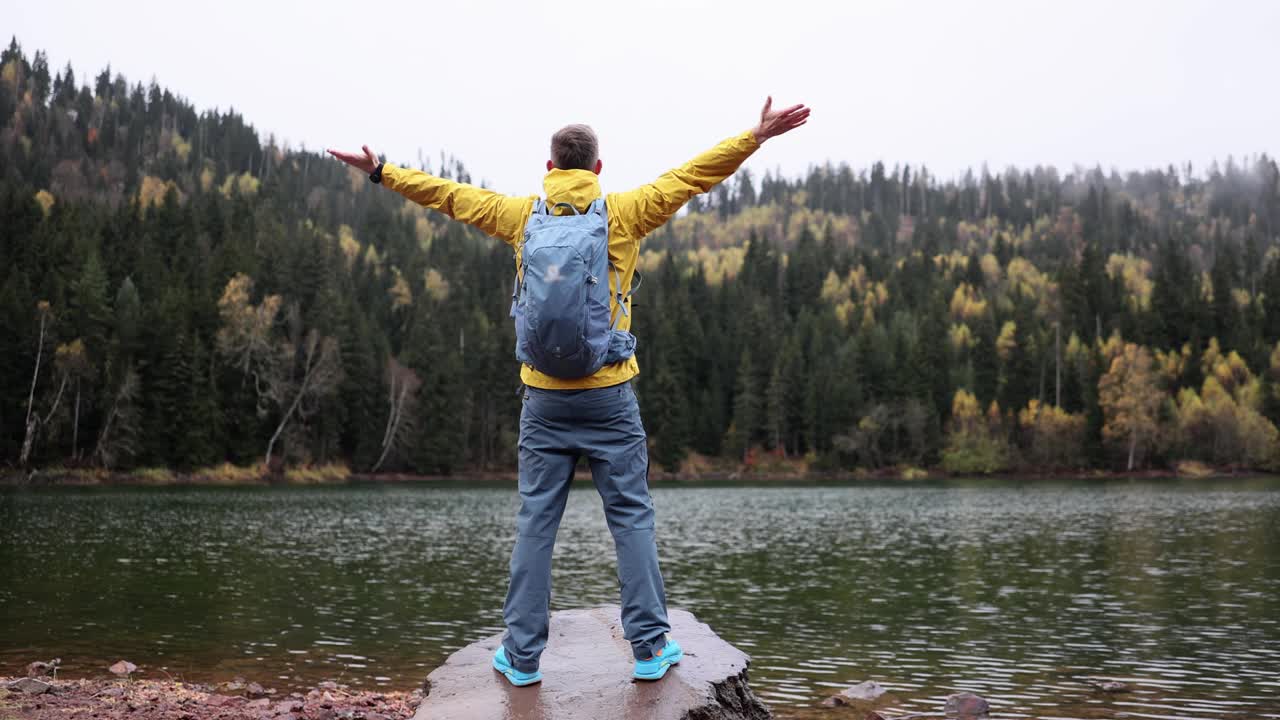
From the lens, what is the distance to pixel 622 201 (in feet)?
21.0

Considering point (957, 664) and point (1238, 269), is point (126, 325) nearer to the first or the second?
point (957, 664)

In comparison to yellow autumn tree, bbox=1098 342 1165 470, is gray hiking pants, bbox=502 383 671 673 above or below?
below

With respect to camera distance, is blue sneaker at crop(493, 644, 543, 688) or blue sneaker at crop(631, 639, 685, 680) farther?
blue sneaker at crop(493, 644, 543, 688)

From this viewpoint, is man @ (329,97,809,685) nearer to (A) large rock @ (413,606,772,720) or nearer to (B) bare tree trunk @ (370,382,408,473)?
(A) large rock @ (413,606,772,720)

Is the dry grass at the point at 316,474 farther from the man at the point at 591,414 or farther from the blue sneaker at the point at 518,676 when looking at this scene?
the man at the point at 591,414

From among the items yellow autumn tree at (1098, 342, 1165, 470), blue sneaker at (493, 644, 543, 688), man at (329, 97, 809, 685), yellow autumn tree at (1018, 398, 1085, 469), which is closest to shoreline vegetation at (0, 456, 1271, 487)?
yellow autumn tree at (1018, 398, 1085, 469)

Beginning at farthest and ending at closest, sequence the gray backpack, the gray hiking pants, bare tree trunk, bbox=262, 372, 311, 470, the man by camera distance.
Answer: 1. bare tree trunk, bbox=262, 372, 311, 470
2. the gray hiking pants
3. the man
4. the gray backpack

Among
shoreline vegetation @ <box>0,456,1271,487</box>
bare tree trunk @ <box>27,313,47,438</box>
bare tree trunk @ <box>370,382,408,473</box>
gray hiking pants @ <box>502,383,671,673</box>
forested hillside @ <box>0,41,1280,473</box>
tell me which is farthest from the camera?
bare tree trunk @ <box>370,382,408,473</box>

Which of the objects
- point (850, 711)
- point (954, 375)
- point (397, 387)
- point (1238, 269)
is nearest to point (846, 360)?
point (954, 375)

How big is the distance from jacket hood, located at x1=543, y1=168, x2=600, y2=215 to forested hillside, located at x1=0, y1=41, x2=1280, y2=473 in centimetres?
8093

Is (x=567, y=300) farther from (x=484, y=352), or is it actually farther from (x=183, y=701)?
(x=484, y=352)

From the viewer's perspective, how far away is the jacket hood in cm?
638

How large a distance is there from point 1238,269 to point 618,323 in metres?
201

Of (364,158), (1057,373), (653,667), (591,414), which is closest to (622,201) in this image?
(591,414)
